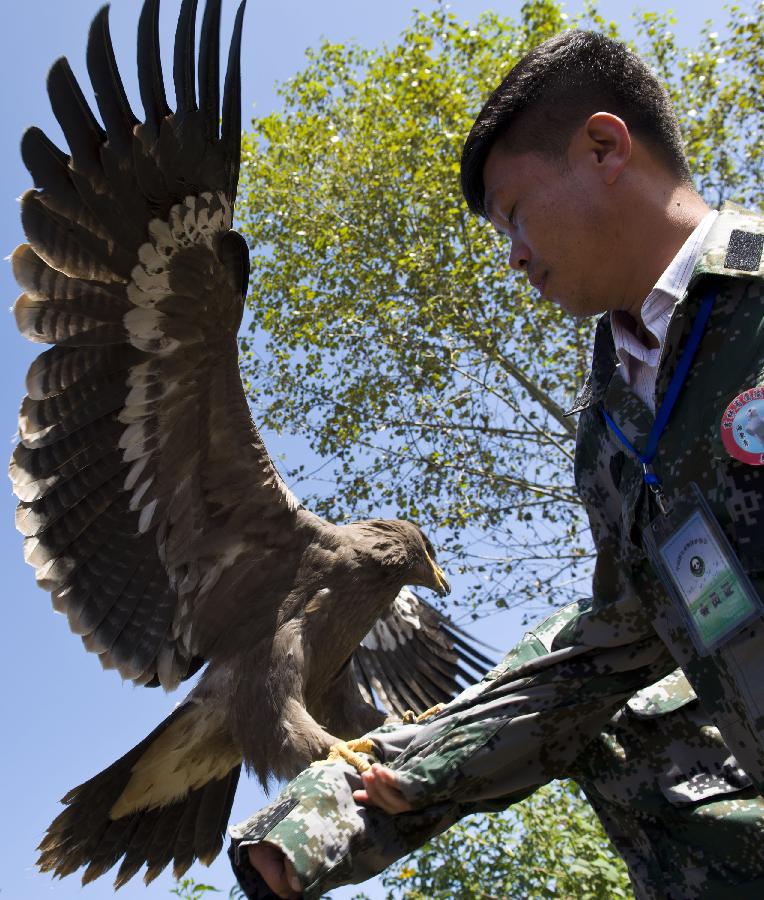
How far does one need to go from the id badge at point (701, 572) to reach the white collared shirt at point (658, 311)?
1.00ft

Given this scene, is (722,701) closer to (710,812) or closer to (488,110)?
(710,812)

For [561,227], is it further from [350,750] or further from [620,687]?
[350,750]

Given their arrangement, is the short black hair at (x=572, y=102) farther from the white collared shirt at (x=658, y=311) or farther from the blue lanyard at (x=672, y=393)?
the blue lanyard at (x=672, y=393)

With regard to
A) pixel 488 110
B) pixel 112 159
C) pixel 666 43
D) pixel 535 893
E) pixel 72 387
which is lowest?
pixel 535 893

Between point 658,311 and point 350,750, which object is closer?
point 658,311

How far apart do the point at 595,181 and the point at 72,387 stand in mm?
2627

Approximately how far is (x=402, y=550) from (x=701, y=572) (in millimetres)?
3197

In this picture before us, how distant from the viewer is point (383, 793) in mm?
1903

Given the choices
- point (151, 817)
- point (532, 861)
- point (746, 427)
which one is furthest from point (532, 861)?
point (746, 427)

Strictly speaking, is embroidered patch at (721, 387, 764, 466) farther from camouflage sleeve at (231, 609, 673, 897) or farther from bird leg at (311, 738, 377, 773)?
bird leg at (311, 738, 377, 773)

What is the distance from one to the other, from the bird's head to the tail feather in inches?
47.4

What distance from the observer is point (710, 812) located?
2045 mm

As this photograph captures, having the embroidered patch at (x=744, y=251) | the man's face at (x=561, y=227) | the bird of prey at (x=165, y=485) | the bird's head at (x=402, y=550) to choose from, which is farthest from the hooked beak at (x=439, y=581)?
the embroidered patch at (x=744, y=251)

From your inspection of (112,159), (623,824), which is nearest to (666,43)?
(112,159)
